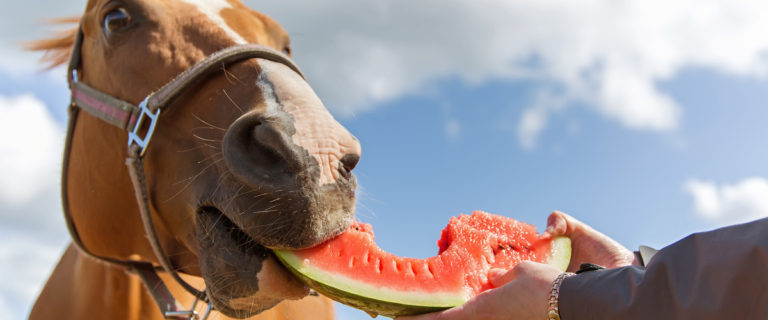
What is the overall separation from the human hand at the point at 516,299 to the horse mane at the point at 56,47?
11.7 ft

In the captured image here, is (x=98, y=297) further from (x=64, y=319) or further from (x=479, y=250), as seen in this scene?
(x=479, y=250)

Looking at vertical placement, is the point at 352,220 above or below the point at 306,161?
below

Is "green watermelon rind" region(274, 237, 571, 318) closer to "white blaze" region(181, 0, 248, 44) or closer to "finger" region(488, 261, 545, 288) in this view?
"finger" region(488, 261, 545, 288)

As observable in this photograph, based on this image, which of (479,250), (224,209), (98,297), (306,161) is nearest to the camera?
(306,161)

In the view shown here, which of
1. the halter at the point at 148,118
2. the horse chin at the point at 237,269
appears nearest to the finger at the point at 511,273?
the horse chin at the point at 237,269

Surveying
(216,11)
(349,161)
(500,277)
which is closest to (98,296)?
(216,11)

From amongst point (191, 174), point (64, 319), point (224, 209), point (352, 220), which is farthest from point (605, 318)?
point (64, 319)

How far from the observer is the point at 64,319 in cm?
336

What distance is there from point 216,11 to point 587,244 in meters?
2.21

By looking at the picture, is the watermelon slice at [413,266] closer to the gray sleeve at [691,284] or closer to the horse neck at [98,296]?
the gray sleeve at [691,284]

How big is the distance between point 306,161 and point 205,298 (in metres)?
1.20

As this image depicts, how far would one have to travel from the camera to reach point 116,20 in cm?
285

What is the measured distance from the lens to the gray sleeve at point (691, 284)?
1.34 metres

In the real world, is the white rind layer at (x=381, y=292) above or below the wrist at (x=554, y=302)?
below
